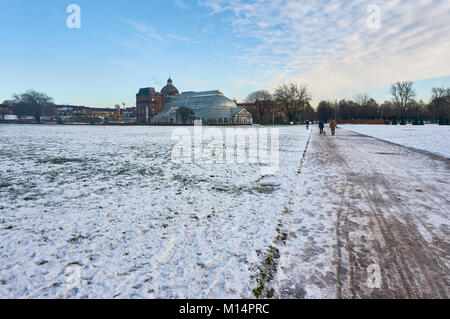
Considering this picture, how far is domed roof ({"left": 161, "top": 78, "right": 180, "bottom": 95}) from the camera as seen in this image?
10875cm

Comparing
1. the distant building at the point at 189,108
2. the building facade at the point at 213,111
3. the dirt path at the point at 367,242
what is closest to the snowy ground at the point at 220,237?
the dirt path at the point at 367,242

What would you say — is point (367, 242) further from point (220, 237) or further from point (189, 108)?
point (189, 108)

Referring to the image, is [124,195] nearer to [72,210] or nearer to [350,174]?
[72,210]

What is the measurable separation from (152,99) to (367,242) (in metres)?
113

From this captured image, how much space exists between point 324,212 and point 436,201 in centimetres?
264

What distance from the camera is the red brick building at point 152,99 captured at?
107 meters

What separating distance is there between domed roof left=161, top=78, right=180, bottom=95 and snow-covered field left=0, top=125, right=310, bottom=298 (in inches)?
4260

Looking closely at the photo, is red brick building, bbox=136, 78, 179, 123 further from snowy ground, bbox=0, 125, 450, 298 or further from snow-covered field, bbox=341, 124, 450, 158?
snowy ground, bbox=0, 125, 450, 298

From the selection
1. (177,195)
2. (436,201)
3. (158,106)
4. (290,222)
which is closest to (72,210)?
(177,195)

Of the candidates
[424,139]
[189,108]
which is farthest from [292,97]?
[424,139]

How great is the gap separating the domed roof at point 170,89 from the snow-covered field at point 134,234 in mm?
108215

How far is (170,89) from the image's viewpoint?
10962cm

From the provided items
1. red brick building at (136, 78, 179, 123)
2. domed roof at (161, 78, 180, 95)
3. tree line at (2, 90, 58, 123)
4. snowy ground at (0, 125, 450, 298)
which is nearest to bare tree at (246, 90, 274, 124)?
domed roof at (161, 78, 180, 95)

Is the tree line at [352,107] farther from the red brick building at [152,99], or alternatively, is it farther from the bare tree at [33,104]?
the bare tree at [33,104]
